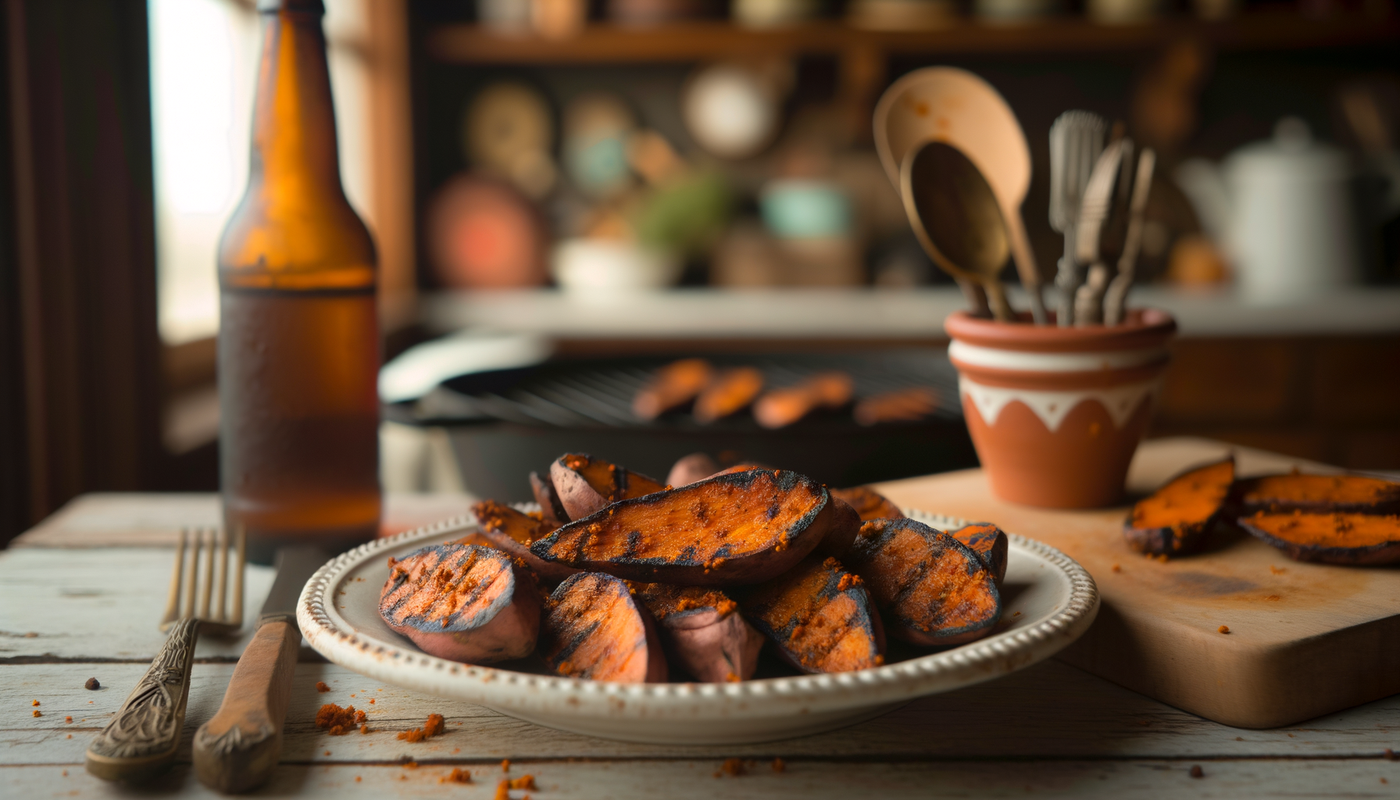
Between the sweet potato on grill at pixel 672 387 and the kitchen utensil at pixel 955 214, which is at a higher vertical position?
the kitchen utensil at pixel 955 214

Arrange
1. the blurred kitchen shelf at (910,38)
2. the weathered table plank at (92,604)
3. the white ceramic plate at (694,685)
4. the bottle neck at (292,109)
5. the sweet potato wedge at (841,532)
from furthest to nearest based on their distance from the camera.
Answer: the blurred kitchen shelf at (910,38)
the bottle neck at (292,109)
the weathered table plank at (92,604)
the sweet potato wedge at (841,532)
the white ceramic plate at (694,685)

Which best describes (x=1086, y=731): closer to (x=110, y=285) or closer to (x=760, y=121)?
(x=110, y=285)

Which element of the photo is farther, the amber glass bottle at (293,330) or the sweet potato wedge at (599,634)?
the amber glass bottle at (293,330)

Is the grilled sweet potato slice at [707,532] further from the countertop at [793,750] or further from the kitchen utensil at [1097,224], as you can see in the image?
the kitchen utensil at [1097,224]

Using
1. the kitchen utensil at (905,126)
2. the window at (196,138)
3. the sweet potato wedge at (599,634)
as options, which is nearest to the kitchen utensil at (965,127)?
the kitchen utensil at (905,126)

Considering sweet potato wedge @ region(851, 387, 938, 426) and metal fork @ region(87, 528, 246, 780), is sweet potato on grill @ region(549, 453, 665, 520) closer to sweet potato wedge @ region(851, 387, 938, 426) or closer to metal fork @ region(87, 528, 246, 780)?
metal fork @ region(87, 528, 246, 780)

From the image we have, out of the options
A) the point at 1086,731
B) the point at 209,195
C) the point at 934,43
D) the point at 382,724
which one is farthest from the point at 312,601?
the point at 934,43

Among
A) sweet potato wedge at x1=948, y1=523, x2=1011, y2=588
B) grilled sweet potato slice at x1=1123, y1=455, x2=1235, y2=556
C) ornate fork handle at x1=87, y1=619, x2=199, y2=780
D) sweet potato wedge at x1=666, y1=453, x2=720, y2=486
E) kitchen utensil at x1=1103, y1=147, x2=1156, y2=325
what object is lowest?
ornate fork handle at x1=87, y1=619, x2=199, y2=780

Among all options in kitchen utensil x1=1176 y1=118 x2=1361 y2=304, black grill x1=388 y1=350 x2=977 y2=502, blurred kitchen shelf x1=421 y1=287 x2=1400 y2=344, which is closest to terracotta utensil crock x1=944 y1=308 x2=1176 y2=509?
black grill x1=388 y1=350 x2=977 y2=502
